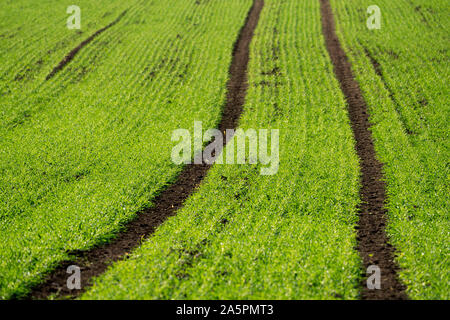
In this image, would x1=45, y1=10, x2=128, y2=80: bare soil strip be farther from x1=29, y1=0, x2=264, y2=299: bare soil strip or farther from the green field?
x1=29, y1=0, x2=264, y2=299: bare soil strip

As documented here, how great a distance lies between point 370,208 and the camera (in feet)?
48.4

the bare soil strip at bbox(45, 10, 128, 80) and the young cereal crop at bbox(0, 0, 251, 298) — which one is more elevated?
the bare soil strip at bbox(45, 10, 128, 80)

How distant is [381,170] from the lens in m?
17.4

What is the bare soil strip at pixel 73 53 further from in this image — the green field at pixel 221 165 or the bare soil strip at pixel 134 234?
the bare soil strip at pixel 134 234

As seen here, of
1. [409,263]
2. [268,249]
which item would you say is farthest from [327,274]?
[409,263]

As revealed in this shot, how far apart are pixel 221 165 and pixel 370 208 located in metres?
7.70

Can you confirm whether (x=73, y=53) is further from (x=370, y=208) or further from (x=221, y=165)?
(x=370, y=208)

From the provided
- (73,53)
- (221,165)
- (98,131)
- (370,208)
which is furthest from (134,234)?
(73,53)

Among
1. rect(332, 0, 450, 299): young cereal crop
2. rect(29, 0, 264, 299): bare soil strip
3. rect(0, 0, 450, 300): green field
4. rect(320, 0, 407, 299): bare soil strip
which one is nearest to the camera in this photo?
rect(320, 0, 407, 299): bare soil strip

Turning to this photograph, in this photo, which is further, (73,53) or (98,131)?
(73,53)

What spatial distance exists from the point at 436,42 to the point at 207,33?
23.5m

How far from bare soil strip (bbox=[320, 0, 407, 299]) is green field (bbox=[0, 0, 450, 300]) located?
341 mm

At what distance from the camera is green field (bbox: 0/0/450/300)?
36.6ft

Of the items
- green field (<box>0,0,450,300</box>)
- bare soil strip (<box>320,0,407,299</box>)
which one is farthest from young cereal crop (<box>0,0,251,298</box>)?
bare soil strip (<box>320,0,407,299</box>)
